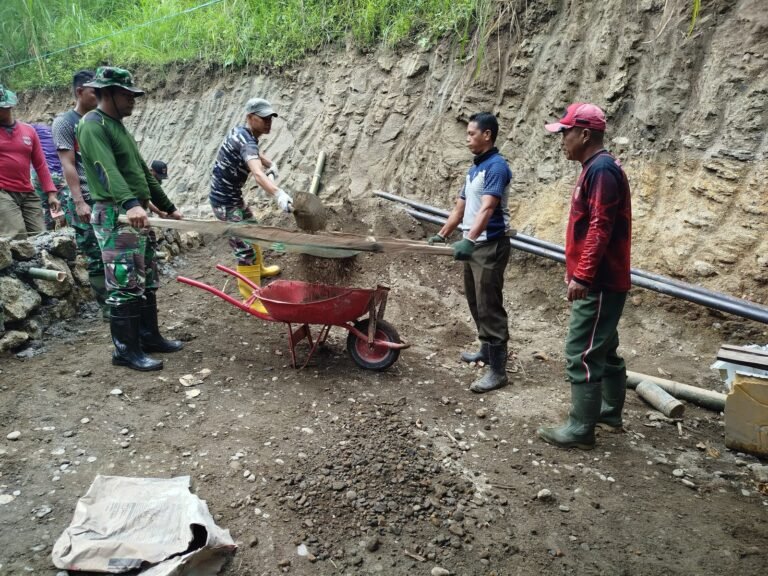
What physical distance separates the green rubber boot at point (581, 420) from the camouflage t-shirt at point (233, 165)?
3136mm

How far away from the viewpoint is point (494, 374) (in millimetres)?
3896

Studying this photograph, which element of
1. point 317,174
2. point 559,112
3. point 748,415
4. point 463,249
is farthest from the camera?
point 317,174

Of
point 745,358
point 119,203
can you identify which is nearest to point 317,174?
point 119,203

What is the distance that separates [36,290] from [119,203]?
157 cm

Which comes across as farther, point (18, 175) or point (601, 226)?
point (18, 175)

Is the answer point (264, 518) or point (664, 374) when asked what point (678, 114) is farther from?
point (264, 518)

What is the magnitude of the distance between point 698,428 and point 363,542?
2.46 metres

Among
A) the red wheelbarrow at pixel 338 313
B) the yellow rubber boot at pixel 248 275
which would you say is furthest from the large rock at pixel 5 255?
the yellow rubber boot at pixel 248 275

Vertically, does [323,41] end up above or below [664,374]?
above

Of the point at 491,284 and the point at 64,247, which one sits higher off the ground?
the point at 491,284

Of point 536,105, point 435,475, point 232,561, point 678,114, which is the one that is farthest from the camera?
point 536,105

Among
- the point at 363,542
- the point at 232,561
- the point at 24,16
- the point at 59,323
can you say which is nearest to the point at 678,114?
the point at 363,542

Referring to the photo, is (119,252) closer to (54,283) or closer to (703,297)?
(54,283)

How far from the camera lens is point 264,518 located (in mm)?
2498
